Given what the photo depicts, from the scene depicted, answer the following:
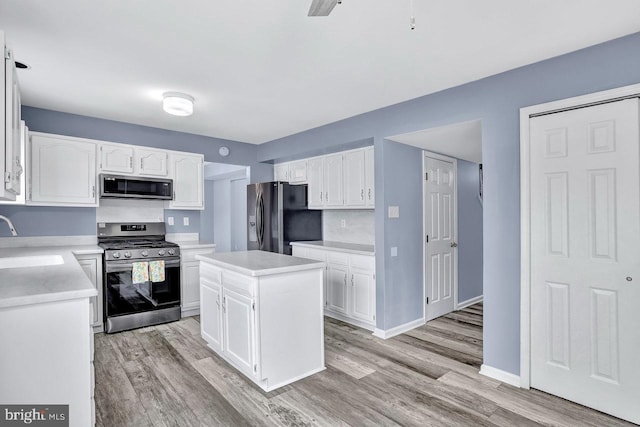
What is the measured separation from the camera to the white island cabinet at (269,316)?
243 centimetres

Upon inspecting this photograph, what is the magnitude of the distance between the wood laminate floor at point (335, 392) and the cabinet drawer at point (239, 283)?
70 centimetres

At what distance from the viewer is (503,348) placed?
2645mm

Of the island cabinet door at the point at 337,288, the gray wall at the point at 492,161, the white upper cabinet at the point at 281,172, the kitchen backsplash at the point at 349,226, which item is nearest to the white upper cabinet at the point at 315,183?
the kitchen backsplash at the point at 349,226

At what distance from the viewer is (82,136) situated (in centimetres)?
381

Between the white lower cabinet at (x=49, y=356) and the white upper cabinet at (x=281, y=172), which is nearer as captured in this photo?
the white lower cabinet at (x=49, y=356)

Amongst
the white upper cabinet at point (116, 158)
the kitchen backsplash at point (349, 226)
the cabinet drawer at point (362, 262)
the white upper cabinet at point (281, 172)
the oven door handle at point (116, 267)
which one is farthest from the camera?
the white upper cabinet at point (281, 172)

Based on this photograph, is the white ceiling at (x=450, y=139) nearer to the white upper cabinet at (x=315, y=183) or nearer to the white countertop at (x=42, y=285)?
the white upper cabinet at (x=315, y=183)

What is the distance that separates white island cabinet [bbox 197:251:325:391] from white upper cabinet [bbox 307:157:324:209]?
1.75 metres

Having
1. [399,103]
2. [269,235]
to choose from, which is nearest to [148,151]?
[269,235]

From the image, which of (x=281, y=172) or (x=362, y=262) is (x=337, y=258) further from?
(x=281, y=172)

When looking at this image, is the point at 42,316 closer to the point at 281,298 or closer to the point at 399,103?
the point at 281,298

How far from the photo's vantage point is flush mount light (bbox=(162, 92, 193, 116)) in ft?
10.1

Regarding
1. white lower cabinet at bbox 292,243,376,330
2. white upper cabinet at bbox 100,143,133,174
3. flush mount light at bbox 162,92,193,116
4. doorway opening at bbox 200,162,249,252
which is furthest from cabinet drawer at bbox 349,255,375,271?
doorway opening at bbox 200,162,249,252

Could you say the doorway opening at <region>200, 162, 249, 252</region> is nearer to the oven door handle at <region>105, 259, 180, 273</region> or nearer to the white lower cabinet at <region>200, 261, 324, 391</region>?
the oven door handle at <region>105, 259, 180, 273</region>
